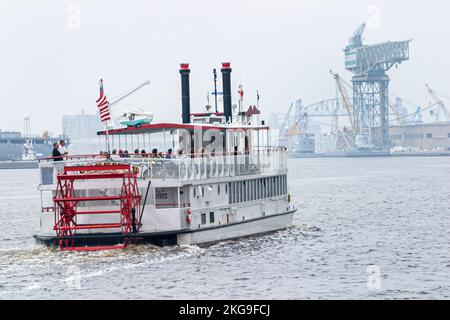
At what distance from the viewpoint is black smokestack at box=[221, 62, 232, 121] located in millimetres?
55375

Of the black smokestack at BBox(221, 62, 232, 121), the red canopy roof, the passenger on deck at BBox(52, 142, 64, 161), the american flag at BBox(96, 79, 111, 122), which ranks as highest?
the black smokestack at BBox(221, 62, 232, 121)

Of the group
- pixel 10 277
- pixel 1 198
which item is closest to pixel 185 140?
pixel 10 277

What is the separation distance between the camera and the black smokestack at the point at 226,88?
5538 centimetres

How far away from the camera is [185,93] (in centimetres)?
5391

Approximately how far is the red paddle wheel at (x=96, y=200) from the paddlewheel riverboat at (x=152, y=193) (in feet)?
0.14

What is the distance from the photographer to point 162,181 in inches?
1743

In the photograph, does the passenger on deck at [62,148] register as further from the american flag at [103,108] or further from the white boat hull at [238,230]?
the white boat hull at [238,230]

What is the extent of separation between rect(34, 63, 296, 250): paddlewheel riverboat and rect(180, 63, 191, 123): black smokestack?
3.21 m

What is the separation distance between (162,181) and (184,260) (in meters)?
4.01

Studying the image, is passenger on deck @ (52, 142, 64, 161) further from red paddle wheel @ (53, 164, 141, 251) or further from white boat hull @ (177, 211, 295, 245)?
white boat hull @ (177, 211, 295, 245)

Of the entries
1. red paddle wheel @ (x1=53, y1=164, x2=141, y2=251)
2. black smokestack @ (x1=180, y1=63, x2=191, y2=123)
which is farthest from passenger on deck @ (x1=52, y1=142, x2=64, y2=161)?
black smokestack @ (x1=180, y1=63, x2=191, y2=123)

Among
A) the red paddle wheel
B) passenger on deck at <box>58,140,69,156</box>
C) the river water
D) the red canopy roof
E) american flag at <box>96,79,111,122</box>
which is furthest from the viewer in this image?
the red canopy roof

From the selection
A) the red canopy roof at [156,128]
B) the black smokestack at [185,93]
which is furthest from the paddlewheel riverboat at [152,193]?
the black smokestack at [185,93]

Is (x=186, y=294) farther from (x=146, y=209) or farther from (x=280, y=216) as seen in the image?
(x=280, y=216)
